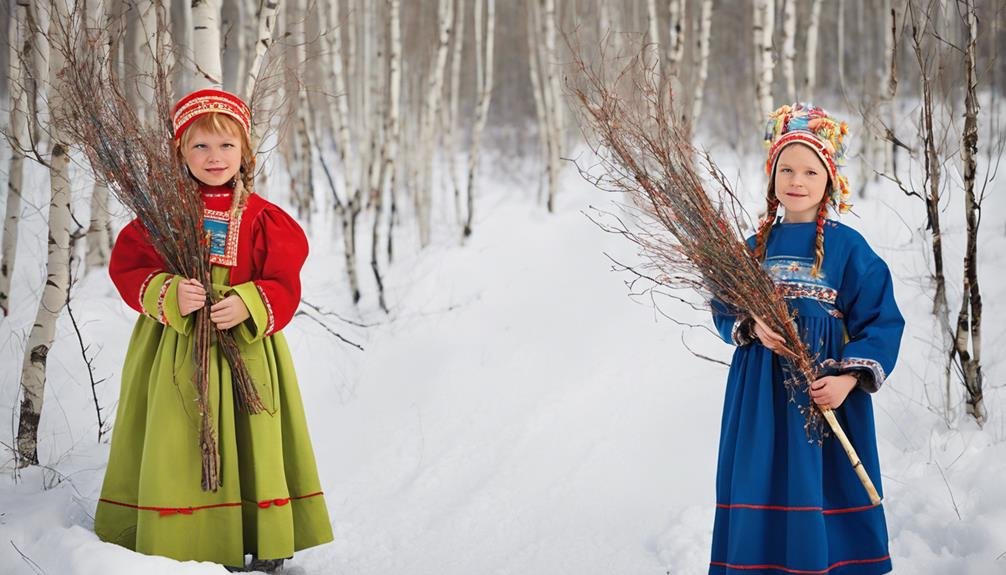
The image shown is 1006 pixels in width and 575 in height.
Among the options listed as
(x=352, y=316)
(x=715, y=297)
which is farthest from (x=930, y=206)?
(x=352, y=316)

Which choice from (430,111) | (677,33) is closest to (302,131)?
(430,111)

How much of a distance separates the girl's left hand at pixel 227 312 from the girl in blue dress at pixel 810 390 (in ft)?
5.38

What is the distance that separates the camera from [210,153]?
288cm

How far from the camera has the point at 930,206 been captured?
3.61 metres

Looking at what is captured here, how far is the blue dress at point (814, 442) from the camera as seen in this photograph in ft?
8.29

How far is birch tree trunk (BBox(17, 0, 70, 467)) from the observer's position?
12.8ft

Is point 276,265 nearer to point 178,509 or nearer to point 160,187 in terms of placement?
point 160,187

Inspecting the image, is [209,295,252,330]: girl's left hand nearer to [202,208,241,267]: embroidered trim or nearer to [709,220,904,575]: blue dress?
[202,208,241,267]: embroidered trim

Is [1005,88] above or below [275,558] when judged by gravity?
above

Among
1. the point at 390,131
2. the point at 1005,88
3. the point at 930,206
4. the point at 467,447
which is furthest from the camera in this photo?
the point at 1005,88

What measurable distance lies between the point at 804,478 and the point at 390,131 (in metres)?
5.17

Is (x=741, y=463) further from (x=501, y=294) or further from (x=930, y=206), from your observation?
(x=501, y=294)

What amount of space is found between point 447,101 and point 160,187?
348 inches

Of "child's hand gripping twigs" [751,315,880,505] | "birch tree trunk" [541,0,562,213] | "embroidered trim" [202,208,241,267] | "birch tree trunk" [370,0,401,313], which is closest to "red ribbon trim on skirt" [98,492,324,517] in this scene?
"embroidered trim" [202,208,241,267]
